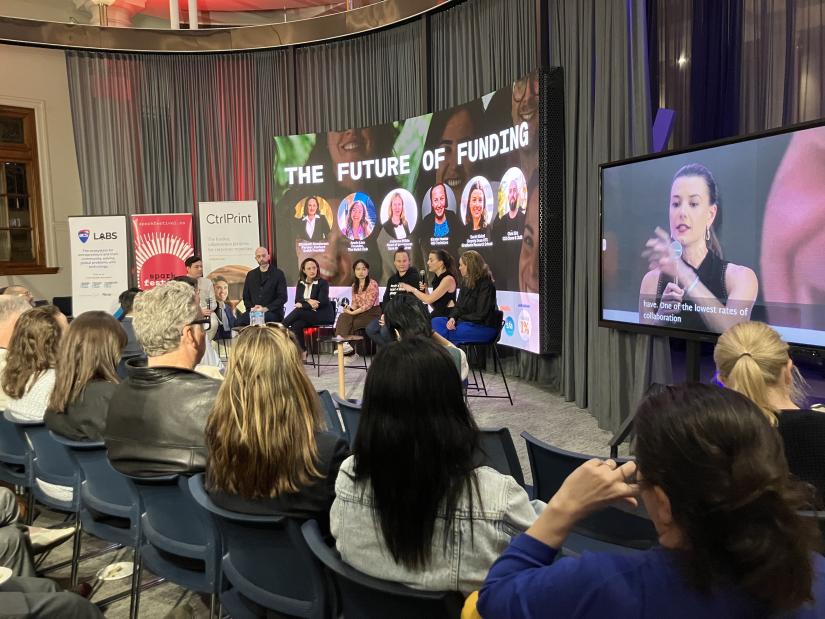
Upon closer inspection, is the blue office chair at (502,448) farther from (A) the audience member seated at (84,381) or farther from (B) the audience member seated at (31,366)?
(B) the audience member seated at (31,366)

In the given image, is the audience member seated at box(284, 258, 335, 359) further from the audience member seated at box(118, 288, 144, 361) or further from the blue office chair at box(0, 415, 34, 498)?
the blue office chair at box(0, 415, 34, 498)

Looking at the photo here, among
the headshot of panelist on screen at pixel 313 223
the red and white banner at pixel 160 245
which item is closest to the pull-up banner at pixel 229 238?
the red and white banner at pixel 160 245

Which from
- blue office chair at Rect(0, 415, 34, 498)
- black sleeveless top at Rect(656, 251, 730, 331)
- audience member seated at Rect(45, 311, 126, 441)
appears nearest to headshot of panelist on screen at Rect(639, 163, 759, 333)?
black sleeveless top at Rect(656, 251, 730, 331)

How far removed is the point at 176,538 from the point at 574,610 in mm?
1544

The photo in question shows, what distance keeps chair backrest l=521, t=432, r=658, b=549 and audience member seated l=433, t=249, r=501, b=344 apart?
3.82 metres

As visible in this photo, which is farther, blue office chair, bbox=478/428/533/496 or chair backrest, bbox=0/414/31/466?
chair backrest, bbox=0/414/31/466

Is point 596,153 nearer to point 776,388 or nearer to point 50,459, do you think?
point 776,388

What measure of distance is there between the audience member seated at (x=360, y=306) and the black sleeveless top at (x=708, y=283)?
4.32 m

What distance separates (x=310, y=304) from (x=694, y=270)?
4.88 meters

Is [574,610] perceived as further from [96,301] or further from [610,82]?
[96,301]

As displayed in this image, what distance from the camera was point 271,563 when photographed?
1681 mm

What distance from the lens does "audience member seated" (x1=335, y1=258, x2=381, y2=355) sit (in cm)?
780

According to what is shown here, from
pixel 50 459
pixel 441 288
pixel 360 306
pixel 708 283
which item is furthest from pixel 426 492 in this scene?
pixel 360 306

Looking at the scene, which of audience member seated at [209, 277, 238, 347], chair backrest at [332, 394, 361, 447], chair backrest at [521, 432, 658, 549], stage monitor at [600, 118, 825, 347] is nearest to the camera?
chair backrest at [521, 432, 658, 549]
